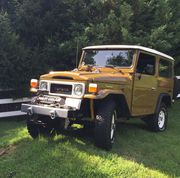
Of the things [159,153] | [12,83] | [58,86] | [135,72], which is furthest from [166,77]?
[12,83]

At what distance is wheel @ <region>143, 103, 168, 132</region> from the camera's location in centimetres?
930

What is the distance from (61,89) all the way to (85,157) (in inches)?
59.4

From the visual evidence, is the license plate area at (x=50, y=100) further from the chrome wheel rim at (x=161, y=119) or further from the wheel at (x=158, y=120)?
the chrome wheel rim at (x=161, y=119)

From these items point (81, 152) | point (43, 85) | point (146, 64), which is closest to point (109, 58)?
point (146, 64)

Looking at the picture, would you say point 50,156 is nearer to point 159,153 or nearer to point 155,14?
point 159,153

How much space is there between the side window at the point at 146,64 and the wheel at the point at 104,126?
1.81 m

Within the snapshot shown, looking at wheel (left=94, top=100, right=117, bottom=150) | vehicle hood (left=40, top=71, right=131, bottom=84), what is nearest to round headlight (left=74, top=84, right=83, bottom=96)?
vehicle hood (left=40, top=71, right=131, bottom=84)

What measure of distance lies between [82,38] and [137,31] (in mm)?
1963

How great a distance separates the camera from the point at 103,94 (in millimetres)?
6672

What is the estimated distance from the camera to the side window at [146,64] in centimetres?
840

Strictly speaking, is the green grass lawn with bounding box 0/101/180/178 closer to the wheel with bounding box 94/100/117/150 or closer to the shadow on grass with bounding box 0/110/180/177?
the shadow on grass with bounding box 0/110/180/177

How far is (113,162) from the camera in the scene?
6344 millimetres

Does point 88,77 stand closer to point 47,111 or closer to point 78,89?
point 78,89

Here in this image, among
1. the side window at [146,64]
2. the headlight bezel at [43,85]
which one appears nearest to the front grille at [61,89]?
the headlight bezel at [43,85]
